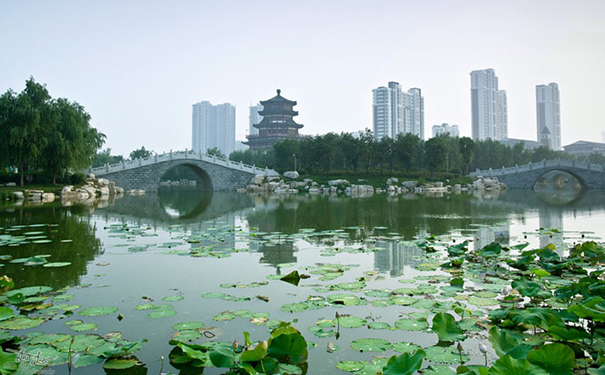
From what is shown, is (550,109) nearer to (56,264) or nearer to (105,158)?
(105,158)

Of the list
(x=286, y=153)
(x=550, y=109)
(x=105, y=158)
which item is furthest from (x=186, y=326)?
(x=550, y=109)

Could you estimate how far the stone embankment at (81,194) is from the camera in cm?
2033

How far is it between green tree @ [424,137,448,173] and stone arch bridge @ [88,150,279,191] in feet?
48.1

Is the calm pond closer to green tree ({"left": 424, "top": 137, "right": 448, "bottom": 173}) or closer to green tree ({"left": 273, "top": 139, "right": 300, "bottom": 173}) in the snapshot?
green tree ({"left": 424, "top": 137, "right": 448, "bottom": 173})

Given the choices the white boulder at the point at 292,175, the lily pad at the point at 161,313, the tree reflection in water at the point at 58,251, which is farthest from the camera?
the white boulder at the point at 292,175

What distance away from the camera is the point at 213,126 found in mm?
141875

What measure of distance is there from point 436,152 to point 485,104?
8633 centimetres

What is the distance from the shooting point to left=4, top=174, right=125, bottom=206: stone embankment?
66.7 ft

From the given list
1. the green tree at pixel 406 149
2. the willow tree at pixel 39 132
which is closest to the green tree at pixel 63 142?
the willow tree at pixel 39 132

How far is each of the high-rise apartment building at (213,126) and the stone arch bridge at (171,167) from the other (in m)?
103

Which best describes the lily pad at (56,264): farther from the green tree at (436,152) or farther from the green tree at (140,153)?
the green tree at (140,153)

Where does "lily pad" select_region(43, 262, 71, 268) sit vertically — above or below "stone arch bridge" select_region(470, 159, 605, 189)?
below

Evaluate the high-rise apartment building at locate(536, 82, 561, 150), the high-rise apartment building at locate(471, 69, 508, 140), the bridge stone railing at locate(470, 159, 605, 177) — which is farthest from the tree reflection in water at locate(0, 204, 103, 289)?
the high-rise apartment building at locate(536, 82, 561, 150)

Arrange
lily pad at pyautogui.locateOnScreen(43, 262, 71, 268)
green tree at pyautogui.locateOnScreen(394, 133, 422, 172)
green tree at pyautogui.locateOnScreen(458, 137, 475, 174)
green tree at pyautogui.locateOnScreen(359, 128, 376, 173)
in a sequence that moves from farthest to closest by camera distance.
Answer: green tree at pyautogui.locateOnScreen(458, 137, 475, 174), green tree at pyautogui.locateOnScreen(394, 133, 422, 172), green tree at pyautogui.locateOnScreen(359, 128, 376, 173), lily pad at pyautogui.locateOnScreen(43, 262, 71, 268)
